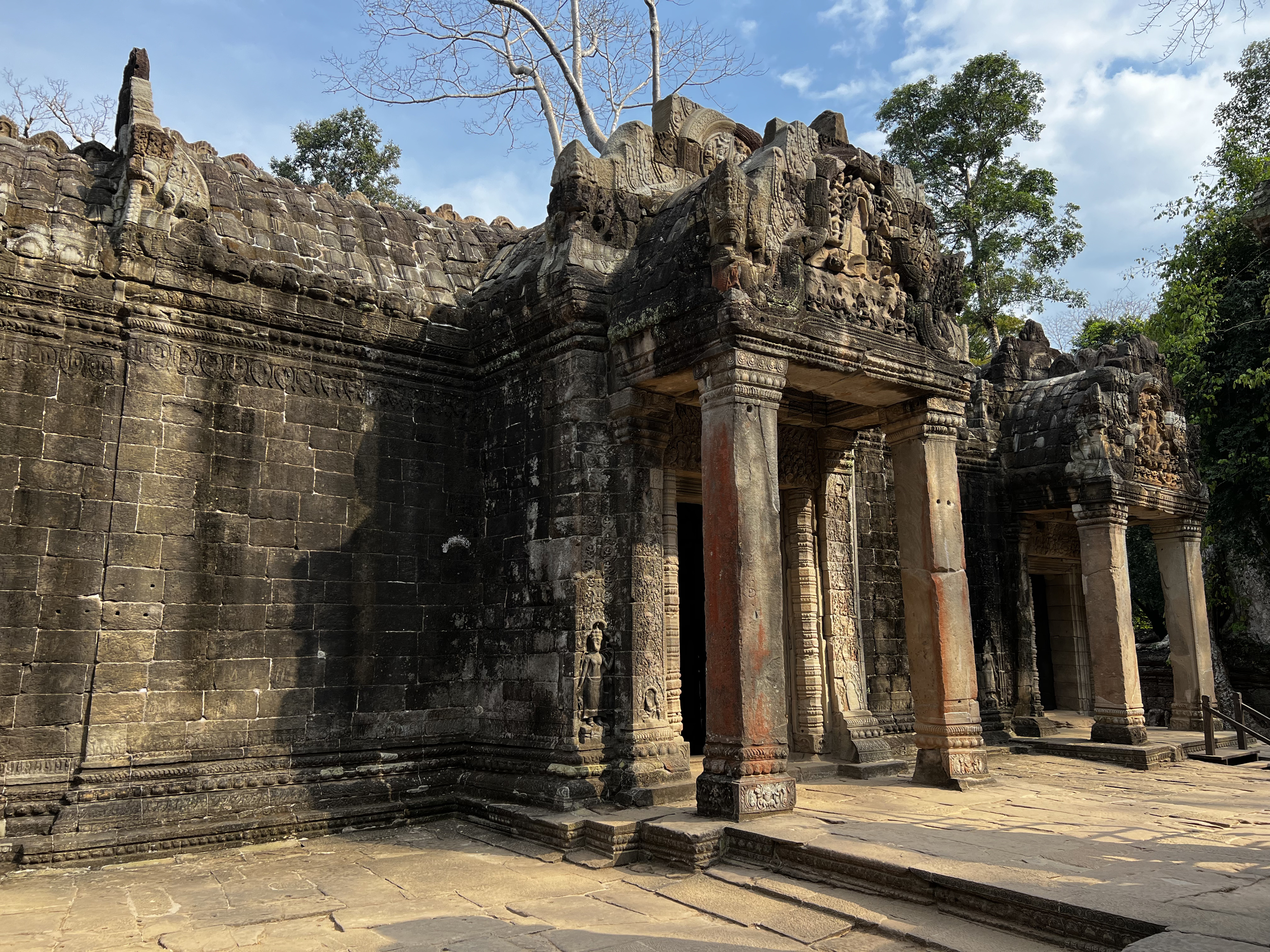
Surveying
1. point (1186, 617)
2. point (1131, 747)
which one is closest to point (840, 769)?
point (1131, 747)

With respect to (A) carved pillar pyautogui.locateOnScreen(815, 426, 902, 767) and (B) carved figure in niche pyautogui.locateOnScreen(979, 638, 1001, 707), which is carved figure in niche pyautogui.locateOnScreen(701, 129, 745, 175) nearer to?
(A) carved pillar pyautogui.locateOnScreen(815, 426, 902, 767)

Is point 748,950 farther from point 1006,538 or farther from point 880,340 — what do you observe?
point 1006,538

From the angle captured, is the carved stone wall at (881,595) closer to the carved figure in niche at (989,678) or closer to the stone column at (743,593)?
the carved figure in niche at (989,678)

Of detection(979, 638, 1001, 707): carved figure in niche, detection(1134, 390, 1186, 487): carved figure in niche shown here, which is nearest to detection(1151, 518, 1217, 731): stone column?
detection(1134, 390, 1186, 487): carved figure in niche

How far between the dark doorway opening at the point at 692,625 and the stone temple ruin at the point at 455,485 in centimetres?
124

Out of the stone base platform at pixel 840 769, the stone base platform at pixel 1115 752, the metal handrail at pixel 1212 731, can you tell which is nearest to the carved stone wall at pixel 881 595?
the stone base platform at pixel 840 769

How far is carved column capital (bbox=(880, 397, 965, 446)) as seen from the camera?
848 centimetres

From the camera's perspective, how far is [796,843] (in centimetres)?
565

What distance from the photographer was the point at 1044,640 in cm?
1588

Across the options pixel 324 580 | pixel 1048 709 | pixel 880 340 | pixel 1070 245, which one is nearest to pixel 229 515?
pixel 324 580

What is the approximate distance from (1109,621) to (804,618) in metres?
4.79

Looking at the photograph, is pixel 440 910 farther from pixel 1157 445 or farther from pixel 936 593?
pixel 1157 445

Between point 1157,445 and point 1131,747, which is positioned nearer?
point 1131,747

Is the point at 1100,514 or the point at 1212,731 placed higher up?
the point at 1100,514
